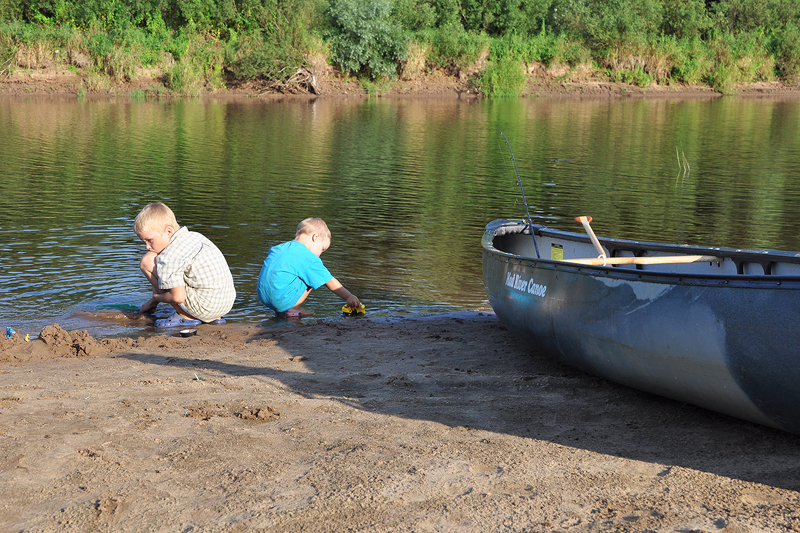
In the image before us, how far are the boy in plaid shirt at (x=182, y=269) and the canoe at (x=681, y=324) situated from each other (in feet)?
9.16

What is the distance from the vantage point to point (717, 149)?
2300 centimetres

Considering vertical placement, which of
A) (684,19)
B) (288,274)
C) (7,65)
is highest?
(684,19)

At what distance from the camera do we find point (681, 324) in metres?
4.59

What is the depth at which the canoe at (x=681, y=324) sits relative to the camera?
165 inches

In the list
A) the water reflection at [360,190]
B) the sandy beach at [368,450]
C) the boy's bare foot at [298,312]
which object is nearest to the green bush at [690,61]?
the water reflection at [360,190]

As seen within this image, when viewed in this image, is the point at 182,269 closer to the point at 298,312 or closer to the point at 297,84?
the point at 298,312

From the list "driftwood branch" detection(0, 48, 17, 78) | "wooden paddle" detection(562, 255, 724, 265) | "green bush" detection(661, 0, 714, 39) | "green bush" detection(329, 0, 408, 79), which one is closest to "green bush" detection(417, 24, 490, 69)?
"green bush" detection(329, 0, 408, 79)

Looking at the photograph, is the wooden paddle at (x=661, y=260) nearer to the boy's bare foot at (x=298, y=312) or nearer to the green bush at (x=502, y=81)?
the boy's bare foot at (x=298, y=312)

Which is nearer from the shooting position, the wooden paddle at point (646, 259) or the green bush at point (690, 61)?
the wooden paddle at point (646, 259)

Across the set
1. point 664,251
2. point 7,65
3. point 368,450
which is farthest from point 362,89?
point 368,450

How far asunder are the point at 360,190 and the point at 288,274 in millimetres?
8784

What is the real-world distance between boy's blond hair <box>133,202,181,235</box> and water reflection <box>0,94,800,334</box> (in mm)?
1227

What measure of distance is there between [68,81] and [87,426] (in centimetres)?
4015

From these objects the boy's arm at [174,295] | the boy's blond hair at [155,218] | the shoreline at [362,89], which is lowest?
the boy's arm at [174,295]
